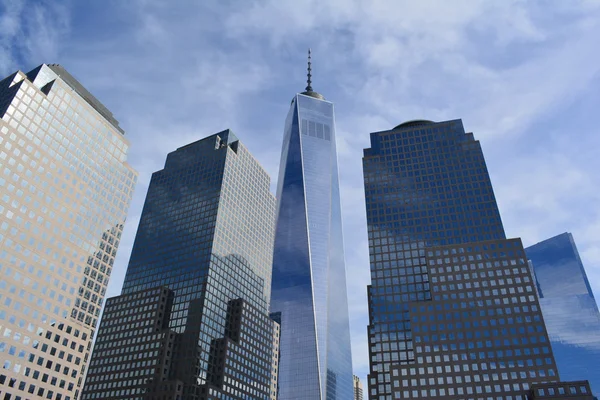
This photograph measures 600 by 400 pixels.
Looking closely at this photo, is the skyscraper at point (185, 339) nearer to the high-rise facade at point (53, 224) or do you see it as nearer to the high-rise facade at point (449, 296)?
the high-rise facade at point (53, 224)

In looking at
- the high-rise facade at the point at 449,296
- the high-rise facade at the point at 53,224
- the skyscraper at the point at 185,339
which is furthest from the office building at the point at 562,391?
the high-rise facade at the point at 53,224

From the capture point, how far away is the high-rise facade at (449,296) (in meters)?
132

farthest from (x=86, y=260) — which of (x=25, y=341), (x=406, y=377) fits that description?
(x=406, y=377)

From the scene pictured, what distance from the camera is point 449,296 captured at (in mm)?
145875

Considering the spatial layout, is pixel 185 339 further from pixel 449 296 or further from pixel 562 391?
pixel 562 391

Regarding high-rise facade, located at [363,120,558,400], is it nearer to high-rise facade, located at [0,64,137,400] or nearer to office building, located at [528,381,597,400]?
office building, located at [528,381,597,400]

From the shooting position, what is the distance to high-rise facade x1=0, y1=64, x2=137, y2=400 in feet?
368

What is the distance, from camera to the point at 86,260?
134 m

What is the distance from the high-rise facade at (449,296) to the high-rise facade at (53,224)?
8219 cm

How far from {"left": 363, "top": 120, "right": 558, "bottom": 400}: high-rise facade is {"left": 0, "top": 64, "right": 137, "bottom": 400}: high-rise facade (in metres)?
82.2

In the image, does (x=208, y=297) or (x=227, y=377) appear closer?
(x=227, y=377)

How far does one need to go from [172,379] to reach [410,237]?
92.1 meters

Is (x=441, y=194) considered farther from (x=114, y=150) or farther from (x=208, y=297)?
(x=114, y=150)

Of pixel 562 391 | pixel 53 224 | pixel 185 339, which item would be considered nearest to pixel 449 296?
pixel 562 391
